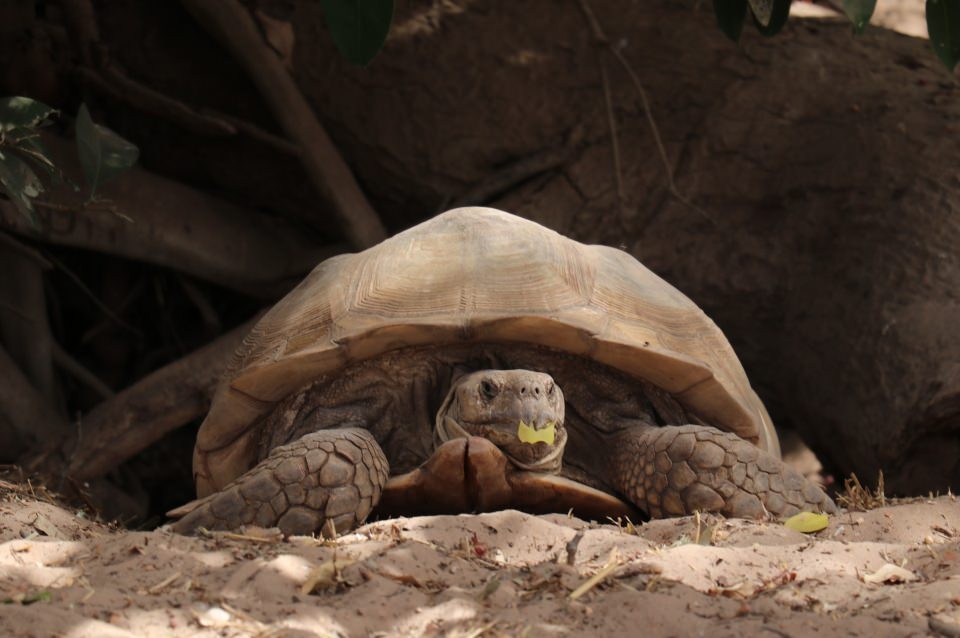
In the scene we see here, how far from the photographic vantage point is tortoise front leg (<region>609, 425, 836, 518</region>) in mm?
3629

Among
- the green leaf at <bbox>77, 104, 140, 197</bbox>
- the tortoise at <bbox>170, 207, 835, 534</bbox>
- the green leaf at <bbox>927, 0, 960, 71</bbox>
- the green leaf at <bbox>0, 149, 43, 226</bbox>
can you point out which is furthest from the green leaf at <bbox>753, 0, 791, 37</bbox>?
the green leaf at <bbox>0, 149, 43, 226</bbox>

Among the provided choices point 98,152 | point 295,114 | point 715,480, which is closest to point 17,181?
point 98,152

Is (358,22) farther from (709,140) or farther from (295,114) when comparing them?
(709,140)

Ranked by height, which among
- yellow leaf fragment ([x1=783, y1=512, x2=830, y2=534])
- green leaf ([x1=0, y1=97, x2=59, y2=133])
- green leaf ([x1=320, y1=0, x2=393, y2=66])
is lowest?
yellow leaf fragment ([x1=783, y1=512, x2=830, y2=534])

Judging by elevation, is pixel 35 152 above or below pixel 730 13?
below

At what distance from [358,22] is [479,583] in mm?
1403

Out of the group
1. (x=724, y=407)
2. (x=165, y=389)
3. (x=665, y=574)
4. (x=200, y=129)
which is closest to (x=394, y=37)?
(x=200, y=129)

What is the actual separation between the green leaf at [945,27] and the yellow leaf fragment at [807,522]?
1.28 m

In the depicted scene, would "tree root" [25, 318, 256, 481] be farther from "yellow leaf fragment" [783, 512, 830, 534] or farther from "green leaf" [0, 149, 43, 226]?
"yellow leaf fragment" [783, 512, 830, 534]

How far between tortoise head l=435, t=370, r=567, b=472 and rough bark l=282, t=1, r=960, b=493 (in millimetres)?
2672

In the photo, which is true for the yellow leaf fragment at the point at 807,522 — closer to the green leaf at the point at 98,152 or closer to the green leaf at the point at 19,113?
the green leaf at the point at 98,152

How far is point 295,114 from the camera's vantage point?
619 centimetres

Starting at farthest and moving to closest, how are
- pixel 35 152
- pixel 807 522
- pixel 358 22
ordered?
pixel 35 152 < pixel 807 522 < pixel 358 22

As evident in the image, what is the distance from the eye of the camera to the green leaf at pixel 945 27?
3271 millimetres
